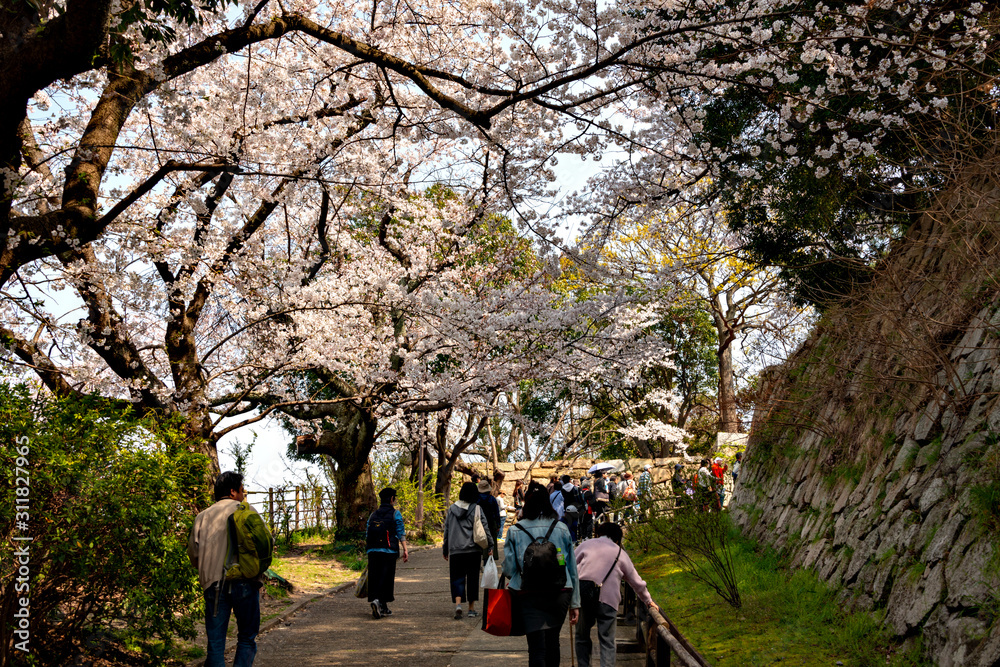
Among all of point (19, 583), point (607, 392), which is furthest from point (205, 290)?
point (607, 392)

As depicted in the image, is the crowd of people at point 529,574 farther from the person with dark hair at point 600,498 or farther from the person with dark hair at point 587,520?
the person with dark hair at point 587,520

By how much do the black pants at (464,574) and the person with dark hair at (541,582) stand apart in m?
3.59

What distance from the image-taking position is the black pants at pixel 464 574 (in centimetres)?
914

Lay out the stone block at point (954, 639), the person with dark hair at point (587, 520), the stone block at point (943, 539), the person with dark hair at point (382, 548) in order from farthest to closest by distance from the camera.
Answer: the person with dark hair at point (587, 520) → the person with dark hair at point (382, 548) → the stone block at point (943, 539) → the stone block at point (954, 639)

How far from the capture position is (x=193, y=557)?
5.68m

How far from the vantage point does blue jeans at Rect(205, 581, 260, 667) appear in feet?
18.5

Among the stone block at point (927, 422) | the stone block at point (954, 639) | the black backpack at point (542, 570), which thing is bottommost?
the stone block at point (954, 639)

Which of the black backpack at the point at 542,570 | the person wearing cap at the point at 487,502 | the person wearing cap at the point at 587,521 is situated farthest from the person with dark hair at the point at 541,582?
the person wearing cap at the point at 587,521

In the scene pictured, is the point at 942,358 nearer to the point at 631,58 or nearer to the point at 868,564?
the point at 868,564

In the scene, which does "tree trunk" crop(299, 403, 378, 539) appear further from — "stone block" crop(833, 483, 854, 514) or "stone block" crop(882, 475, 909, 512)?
"stone block" crop(882, 475, 909, 512)

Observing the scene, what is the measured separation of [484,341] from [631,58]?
7.48 meters

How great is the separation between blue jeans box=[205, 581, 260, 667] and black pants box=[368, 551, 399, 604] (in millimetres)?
3371

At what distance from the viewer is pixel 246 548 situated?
564cm

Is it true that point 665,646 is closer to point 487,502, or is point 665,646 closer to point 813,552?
point 813,552
